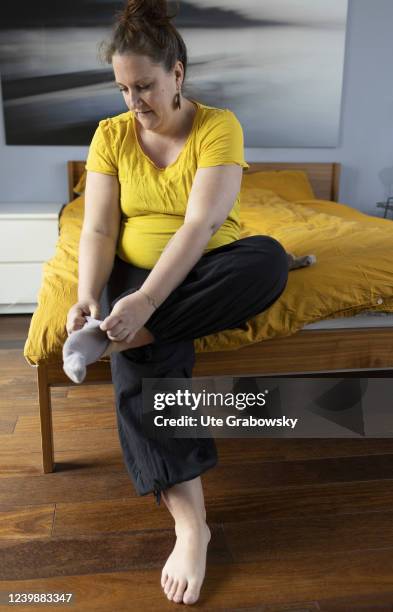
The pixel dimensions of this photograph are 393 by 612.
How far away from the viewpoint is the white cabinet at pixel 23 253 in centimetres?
286

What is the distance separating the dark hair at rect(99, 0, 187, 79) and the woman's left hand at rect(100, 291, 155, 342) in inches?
20.7

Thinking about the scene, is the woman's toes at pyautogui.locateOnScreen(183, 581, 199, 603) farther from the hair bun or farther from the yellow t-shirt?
the hair bun

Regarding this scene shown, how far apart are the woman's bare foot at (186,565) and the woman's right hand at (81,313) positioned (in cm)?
49

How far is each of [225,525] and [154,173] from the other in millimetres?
854

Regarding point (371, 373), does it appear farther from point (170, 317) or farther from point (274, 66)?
point (274, 66)

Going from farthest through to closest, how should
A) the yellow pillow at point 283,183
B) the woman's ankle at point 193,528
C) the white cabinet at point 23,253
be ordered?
the yellow pillow at point 283,183, the white cabinet at point 23,253, the woman's ankle at point 193,528

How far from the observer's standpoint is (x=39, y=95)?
3.25m

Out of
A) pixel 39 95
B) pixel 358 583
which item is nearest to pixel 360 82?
pixel 39 95

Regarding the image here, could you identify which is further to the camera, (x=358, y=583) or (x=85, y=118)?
(x=85, y=118)

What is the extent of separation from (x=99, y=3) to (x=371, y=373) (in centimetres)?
251

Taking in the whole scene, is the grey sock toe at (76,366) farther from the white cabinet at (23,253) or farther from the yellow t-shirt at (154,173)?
the white cabinet at (23,253)

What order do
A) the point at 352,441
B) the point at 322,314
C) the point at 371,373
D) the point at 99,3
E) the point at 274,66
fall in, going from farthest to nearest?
the point at 274,66
the point at 99,3
the point at 371,373
the point at 352,441
the point at 322,314

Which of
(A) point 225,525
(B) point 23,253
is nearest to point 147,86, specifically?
(A) point 225,525

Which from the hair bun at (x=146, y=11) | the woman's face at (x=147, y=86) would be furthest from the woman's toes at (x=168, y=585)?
the hair bun at (x=146, y=11)
